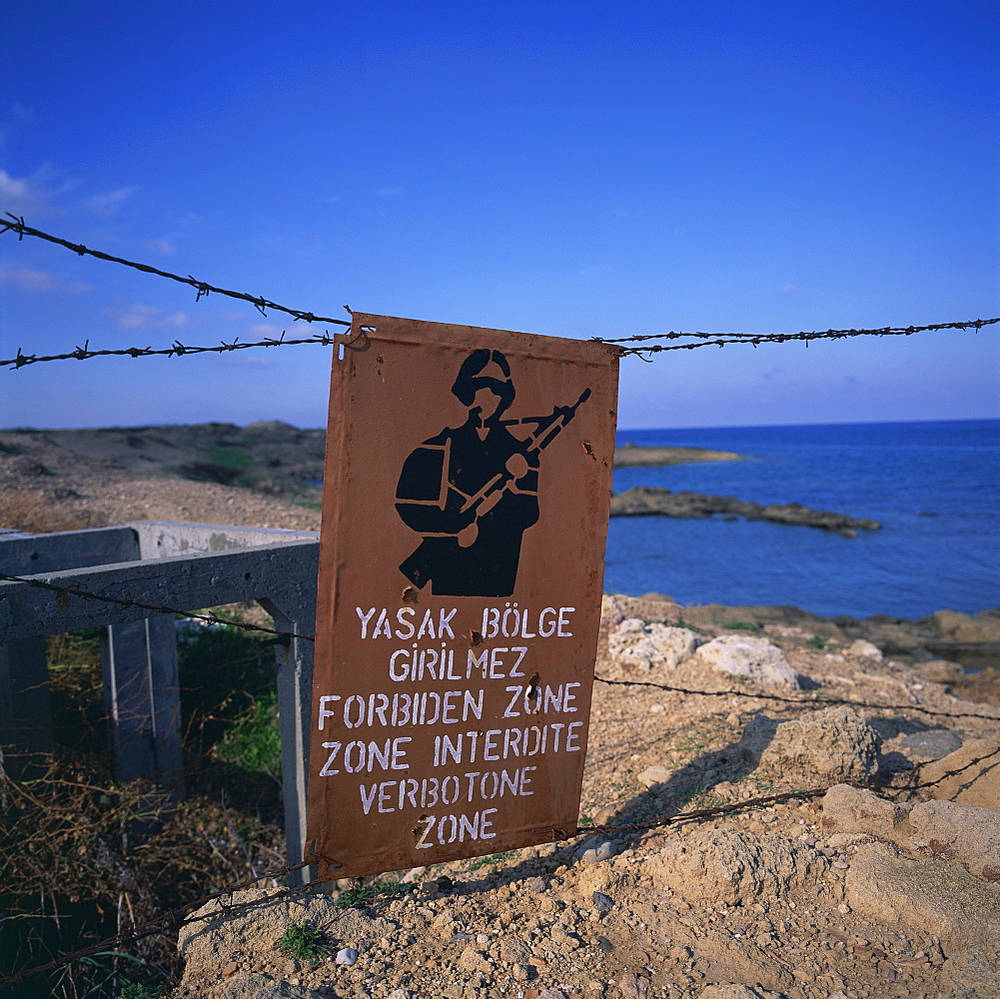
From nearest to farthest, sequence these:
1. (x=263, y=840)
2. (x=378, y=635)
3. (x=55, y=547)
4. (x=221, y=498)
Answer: (x=378, y=635) < (x=55, y=547) < (x=263, y=840) < (x=221, y=498)

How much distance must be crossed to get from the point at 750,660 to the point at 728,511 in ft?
105

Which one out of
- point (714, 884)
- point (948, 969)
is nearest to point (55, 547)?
point (714, 884)

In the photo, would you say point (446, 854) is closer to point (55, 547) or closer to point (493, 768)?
point (493, 768)

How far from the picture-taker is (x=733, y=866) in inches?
124

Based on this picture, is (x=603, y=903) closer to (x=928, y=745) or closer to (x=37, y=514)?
(x=928, y=745)

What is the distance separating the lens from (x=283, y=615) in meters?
4.90

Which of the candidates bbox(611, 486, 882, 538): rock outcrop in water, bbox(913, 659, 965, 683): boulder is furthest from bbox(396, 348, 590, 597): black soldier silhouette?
bbox(611, 486, 882, 538): rock outcrop in water

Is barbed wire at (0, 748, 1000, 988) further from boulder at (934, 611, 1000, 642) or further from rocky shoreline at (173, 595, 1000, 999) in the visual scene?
boulder at (934, 611, 1000, 642)

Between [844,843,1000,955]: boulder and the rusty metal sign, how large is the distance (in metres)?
1.24

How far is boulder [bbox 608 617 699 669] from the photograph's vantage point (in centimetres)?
710

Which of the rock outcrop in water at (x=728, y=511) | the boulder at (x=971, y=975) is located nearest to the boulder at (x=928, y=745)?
the boulder at (x=971, y=975)

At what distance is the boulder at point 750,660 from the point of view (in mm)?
6488

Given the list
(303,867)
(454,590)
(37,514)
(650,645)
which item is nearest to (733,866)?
(454,590)

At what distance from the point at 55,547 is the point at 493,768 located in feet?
15.6
